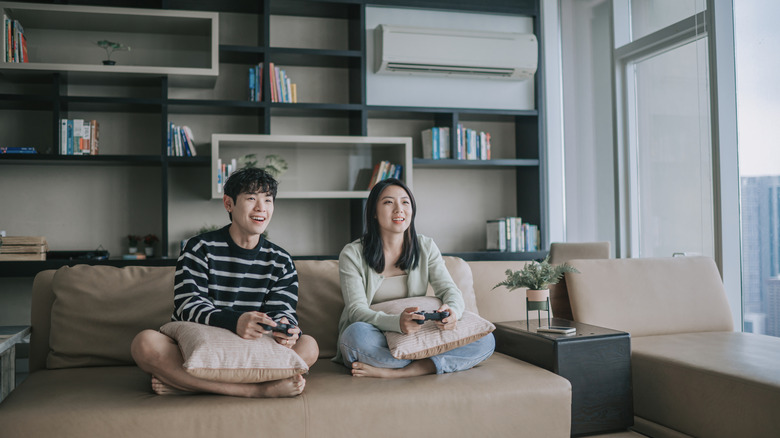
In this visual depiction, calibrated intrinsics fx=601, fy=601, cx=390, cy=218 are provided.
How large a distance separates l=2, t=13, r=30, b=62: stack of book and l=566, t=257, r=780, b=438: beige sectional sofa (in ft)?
11.4

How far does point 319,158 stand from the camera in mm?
4402

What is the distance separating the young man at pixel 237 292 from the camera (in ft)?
5.59

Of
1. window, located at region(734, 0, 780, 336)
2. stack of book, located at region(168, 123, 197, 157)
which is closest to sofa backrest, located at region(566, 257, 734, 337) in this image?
window, located at region(734, 0, 780, 336)

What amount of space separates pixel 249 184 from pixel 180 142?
2.17 meters

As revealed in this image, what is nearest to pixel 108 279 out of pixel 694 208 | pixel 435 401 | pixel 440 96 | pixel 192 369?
pixel 192 369

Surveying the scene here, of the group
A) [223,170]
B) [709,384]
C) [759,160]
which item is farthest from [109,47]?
[759,160]

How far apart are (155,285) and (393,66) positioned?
2614 millimetres

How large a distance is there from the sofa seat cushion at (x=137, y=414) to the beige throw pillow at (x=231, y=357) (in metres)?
0.08

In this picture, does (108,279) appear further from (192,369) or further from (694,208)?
(694,208)

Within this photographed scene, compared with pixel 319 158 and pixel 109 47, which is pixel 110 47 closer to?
pixel 109 47

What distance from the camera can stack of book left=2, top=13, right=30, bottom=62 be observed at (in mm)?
3617

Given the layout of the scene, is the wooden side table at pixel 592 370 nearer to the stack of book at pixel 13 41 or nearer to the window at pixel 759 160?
the window at pixel 759 160

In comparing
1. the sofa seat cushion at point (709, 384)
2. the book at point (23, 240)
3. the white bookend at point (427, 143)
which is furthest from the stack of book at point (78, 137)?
the sofa seat cushion at point (709, 384)

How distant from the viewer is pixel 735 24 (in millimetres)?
3492
